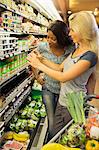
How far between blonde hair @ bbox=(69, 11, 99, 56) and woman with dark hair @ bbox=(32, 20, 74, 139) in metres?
0.75

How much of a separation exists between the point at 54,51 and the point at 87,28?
104 centimetres

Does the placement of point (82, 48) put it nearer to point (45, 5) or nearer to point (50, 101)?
point (50, 101)

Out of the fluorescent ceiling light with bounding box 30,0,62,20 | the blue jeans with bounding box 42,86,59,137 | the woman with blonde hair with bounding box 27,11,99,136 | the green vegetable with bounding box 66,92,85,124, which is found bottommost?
the blue jeans with bounding box 42,86,59,137

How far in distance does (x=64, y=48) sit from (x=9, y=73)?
2.37 feet

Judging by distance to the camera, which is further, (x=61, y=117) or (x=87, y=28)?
(x=61, y=117)

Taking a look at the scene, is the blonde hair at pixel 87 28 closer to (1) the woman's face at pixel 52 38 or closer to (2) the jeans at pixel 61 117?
(2) the jeans at pixel 61 117

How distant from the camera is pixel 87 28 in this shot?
212cm

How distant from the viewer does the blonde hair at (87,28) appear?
212 cm

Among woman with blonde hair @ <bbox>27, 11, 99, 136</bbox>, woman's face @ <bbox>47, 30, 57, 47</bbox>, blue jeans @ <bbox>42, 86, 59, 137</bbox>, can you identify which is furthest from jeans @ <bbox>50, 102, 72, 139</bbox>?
woman's face @ <bbox>47, 30, 57, 47</bbox>

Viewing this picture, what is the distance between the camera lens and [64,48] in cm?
306

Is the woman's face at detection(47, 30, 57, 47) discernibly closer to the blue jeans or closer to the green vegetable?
the blue jeans

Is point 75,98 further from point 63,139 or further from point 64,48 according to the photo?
point 64,48

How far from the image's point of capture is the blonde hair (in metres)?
2.12

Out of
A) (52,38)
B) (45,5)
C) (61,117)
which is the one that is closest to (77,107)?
(61,117)
